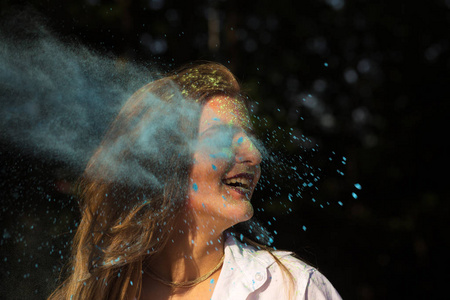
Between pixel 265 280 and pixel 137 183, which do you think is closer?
pixel 265 280

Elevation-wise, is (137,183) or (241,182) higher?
(241,182)

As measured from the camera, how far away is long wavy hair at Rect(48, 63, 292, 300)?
1.73 meters

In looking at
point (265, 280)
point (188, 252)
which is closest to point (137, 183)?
point (188, 252)

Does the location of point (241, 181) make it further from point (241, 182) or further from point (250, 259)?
point (250, 259)

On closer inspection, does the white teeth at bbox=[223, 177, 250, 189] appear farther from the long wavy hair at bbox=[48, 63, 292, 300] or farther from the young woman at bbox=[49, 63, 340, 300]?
the long wavy hair at bbox=[48, 63, 292, 300]

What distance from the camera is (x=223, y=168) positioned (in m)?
1.62

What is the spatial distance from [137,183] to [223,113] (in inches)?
20.7

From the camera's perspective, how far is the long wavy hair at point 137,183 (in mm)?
1731

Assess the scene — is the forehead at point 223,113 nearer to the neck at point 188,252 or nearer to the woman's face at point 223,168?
the woman's face at point 223,168

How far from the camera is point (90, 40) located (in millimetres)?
2645

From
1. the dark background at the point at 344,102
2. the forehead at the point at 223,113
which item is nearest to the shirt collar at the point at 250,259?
the forehead at the point at 223,113

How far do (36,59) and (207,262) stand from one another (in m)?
1.32

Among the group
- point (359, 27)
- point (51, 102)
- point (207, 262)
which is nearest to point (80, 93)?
point (51, 102)

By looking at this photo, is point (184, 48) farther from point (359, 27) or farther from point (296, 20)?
point (359, 27)
